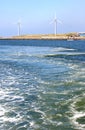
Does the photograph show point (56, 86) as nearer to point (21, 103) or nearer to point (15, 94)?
point (15, 94)

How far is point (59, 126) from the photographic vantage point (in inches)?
818

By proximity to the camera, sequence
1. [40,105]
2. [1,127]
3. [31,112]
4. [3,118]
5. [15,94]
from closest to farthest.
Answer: [1,127] → [3,118] → [31,112] → [40,105] → [15,94]

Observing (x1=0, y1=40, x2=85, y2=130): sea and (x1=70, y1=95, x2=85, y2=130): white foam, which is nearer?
(x1=70, y1=95, x2=85, y2=130): white foam

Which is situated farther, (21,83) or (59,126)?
(21,83)

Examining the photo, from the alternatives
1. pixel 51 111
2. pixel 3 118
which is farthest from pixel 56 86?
pixel 3 118

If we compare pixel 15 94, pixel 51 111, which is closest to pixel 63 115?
pixel 51 111

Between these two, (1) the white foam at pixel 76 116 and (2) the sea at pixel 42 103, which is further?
(2) the sea at pixel 42 103

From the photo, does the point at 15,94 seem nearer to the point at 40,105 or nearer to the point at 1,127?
the point at 40,105

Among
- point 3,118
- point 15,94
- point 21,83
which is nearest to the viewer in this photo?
point 3,118

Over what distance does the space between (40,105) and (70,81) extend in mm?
11929

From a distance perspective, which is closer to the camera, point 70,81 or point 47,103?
point 47,103

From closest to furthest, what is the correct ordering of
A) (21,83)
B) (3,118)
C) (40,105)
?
(3,118) < (40,105) < (21,83)

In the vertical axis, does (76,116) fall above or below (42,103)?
below

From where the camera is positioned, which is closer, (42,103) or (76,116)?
(76,116)
